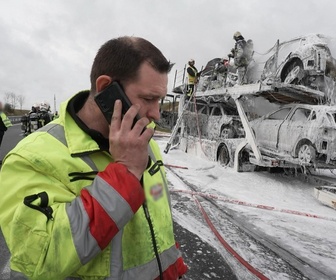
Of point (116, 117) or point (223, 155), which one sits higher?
point (116, 117)

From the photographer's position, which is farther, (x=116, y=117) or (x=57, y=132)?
(x=57, y=132)

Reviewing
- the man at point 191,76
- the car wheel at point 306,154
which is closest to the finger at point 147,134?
the car wheel at point 306,154

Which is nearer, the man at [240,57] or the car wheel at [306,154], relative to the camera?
the car wheel at [306,154]

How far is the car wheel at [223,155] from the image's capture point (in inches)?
345

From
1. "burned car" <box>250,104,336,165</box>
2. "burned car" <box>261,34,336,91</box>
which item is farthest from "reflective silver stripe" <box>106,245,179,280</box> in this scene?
"burned car" <box>261,34,336,91</box>

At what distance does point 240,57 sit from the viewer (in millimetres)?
8664

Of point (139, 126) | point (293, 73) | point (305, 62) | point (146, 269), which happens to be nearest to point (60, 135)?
point (139, 126)

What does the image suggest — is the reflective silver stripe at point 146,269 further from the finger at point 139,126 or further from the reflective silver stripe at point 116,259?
the finger at point 139,126

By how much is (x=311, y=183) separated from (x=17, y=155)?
742cm

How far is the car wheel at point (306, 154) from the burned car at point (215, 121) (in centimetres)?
387

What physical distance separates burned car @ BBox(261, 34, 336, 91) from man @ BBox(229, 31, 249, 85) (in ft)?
2.66

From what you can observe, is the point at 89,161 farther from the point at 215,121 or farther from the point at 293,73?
the point at 215,121

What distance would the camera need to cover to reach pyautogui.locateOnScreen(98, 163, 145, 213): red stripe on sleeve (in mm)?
960

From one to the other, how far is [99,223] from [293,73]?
7.76 meters
